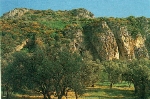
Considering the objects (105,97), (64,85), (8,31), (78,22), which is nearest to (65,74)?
(64,85)

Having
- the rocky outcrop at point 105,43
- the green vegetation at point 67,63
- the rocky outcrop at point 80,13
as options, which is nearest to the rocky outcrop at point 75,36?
the green vegetation at point 67,63

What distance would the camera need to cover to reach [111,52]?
107938 millimetres

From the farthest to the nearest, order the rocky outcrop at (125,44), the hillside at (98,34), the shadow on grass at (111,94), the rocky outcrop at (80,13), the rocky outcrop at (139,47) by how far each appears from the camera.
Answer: the rocky outcrop at (80,13) → the rocky outcrop at (125,44) → the rocky outcrop at (139,47) → the hillside at (98,34) → the shadow on grass at (111,94)

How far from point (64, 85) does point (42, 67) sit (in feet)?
11.3

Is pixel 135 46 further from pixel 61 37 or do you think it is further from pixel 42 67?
pixel 42 67

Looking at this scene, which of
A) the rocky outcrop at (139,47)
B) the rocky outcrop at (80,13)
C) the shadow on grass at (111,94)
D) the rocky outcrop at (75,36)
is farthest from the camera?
the rocky outcrop at (80,13)

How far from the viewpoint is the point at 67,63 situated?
41.8 metres

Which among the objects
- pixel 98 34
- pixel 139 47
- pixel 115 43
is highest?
pixel 98 34

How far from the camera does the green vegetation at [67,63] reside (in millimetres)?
42219

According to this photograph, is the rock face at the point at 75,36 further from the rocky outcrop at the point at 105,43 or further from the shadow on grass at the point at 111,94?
the shadow on grass at the point at 111,94

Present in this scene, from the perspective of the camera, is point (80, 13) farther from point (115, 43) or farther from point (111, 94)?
point (111, 94)

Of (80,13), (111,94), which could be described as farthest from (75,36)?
(111,94)

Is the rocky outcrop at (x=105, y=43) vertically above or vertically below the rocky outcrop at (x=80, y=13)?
below

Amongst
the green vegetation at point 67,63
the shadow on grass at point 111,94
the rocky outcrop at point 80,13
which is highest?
the rocky outcrop at point 80,13
